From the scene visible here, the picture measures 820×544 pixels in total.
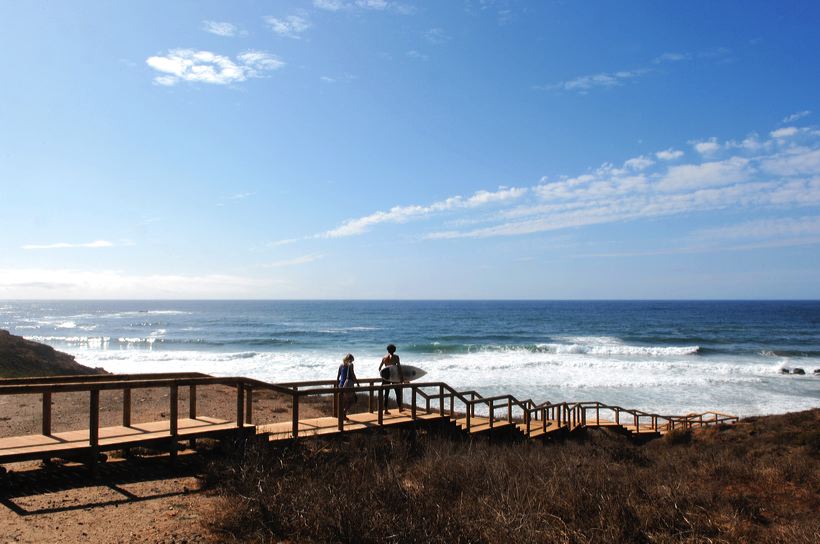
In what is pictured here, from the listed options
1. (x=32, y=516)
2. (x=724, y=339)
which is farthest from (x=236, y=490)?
(x=724, y=339)

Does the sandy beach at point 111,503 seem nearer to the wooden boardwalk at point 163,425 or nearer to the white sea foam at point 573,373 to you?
the wooden boardwalk at point 163,425

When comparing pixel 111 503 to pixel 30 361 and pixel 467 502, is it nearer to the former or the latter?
pixel 467 502

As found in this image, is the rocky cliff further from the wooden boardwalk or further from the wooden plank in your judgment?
the wooden plank

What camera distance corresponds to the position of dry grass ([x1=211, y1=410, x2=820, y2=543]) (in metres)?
5.38

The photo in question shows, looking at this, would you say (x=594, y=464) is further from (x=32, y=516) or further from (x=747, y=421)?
(x=747, y=421)

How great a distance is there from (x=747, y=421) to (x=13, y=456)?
76.5ft

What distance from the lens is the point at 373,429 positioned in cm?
1002

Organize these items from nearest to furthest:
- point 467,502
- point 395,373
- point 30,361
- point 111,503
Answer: point 467,502 → point 111,503 → point 395,373 → point 30,361

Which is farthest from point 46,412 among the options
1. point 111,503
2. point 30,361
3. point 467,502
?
point 30,361

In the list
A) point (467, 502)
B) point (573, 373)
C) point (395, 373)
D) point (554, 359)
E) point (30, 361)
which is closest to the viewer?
point (467, 502)

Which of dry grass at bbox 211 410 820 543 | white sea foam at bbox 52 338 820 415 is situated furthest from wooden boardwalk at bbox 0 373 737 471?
white sea foam at bbox 52 338 820 415

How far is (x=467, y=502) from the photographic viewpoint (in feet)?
19.9

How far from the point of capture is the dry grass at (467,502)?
17.6ft

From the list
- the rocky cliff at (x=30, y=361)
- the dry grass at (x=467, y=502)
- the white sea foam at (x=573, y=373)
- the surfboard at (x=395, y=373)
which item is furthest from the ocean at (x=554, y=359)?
the dry grass at (x=467, y=502)
